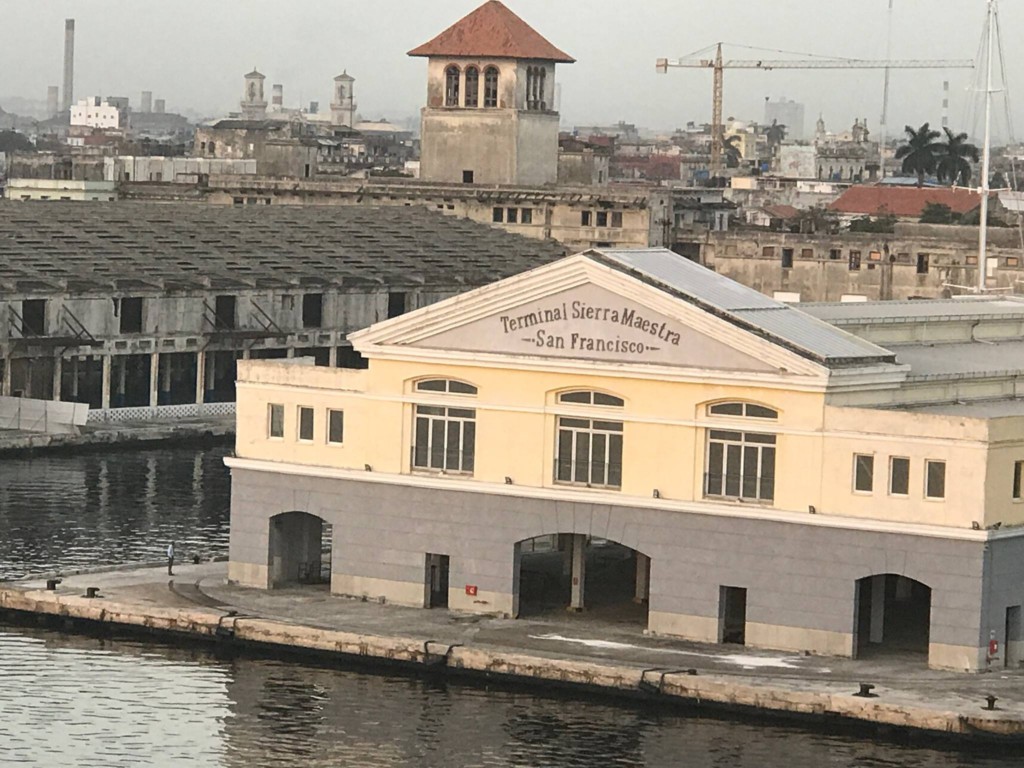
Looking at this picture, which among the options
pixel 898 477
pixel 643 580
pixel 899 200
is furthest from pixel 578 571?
pixel 899 200

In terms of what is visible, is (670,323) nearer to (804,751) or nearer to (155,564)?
(804,751)

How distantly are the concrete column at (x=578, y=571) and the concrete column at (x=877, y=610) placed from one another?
17.8ft

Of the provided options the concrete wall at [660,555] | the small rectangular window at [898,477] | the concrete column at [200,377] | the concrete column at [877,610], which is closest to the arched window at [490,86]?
the concrete column at [200,377]

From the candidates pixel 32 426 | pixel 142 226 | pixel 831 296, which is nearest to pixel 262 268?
pixel 142 226

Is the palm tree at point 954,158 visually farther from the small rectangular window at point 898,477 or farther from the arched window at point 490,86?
the small rectangular window at point 898,477

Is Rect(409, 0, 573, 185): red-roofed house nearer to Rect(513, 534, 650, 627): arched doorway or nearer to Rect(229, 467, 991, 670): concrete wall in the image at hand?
Rect(513, 534, 650, 627): arched doorway

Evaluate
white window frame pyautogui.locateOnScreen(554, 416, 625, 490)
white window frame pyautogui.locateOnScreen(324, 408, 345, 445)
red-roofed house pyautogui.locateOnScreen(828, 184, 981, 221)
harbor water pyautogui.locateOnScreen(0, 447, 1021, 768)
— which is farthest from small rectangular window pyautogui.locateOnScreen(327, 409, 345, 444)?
red-roofed house pyautogui.locateOnScreen(828, 184, 981, 221)

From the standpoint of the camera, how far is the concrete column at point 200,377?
97.4 metres

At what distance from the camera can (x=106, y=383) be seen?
94688 mm

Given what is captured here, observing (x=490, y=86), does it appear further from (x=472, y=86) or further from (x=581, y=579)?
(x=581, y=579)

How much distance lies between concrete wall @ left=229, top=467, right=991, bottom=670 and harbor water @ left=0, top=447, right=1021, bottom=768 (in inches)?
142

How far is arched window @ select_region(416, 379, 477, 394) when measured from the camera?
173 ft

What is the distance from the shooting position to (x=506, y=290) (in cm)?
5194

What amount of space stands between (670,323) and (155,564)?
1448cm
